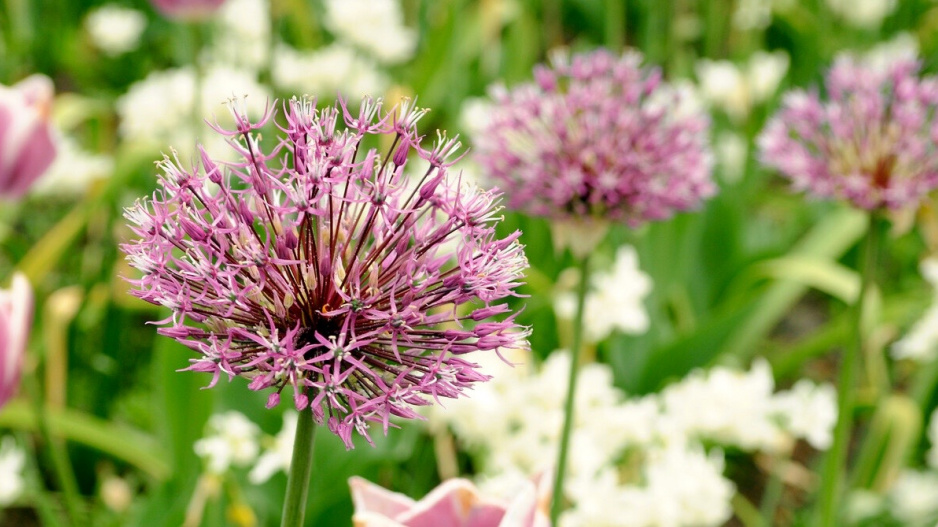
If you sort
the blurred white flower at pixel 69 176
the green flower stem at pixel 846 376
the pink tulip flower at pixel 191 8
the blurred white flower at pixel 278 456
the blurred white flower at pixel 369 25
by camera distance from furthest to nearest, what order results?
the blurred white flower at pixel 369 25, the blurred white flower at pixel 69 176, the pink tulip flower at pixel 191 8, the green flower stem at pixel 846 376, the blurred white flower at pixel 278 456

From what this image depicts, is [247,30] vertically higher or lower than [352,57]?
higher

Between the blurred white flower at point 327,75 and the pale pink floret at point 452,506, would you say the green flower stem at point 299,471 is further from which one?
the blurred white flower at point 327,75

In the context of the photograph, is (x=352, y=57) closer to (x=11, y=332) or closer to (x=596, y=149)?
(x=596, y=149)

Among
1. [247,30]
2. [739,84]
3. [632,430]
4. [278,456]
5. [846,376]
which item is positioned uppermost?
[739,84]

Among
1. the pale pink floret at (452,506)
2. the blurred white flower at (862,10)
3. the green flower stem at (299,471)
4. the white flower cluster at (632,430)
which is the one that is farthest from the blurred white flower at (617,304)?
the blurred white flower at (862,10)

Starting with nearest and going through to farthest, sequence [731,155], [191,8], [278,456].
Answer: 1. [278,456]
2. [191,8]
3. [731,155]

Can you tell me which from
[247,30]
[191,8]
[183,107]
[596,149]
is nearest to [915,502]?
[596,149]

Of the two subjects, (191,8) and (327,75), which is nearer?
(191,8)
